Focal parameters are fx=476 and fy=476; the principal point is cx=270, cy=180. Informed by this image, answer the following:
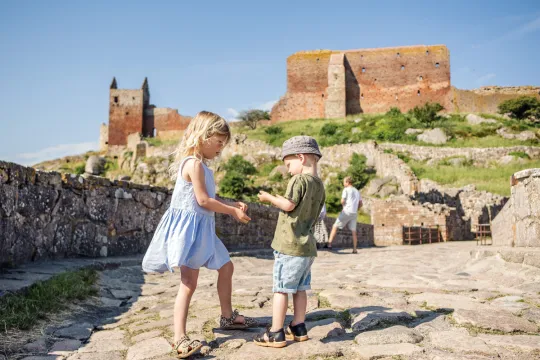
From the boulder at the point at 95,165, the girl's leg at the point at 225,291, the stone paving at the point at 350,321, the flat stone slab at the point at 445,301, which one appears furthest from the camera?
the boulder at the point at 95,165

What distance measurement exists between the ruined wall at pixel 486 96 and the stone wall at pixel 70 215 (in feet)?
157

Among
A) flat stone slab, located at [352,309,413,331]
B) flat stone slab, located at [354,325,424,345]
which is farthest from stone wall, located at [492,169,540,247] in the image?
flat stone slab, located at [354,325,424,345]

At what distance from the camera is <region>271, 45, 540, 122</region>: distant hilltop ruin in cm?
5381

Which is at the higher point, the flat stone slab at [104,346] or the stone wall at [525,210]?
the stone wall at [525,210]

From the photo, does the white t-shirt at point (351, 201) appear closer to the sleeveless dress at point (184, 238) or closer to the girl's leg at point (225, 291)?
the girl's leg at point (225, 291)

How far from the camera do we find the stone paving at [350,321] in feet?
8.48

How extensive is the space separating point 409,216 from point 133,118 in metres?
43.5

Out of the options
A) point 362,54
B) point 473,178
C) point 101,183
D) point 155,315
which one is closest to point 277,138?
point 473,178

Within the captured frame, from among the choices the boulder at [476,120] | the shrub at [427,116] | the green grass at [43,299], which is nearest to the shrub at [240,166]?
the shrub at [427,116]

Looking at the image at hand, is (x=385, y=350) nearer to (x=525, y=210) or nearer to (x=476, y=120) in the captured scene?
(x=525, y=210)

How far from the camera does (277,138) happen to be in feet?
130

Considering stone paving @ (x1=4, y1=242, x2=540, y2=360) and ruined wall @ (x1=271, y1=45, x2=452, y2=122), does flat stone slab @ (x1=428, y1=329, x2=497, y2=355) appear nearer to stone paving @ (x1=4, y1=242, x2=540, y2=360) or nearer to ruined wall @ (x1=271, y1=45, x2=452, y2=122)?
stone paving @ (x1=4, y1=242, x2=540, y2=360)

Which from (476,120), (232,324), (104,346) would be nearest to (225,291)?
(232,324)

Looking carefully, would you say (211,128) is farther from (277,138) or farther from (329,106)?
(329,106)
